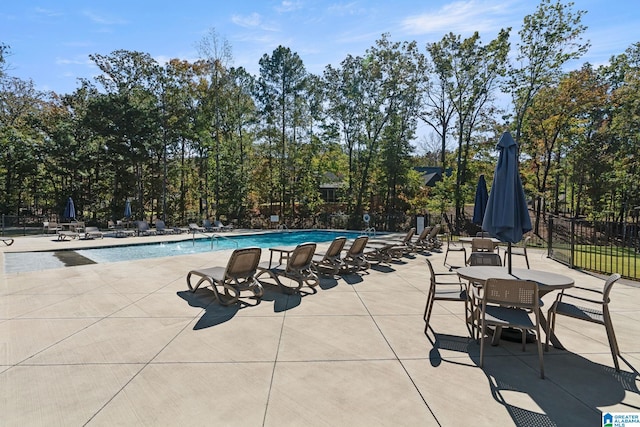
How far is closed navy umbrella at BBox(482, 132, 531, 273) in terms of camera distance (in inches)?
164

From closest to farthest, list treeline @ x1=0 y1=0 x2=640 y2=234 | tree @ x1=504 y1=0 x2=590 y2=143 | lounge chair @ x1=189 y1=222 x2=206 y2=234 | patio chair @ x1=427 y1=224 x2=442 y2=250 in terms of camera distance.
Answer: patio chair @ x1=427 y1=224 x2=442 y2=250, lounge chair @ x1=189 y1=222 x2=206 y2=234, tree @ x1=504 y1=0 x2=590 y2=143, treeline @ x1=0 y1=0 x2=640 y2=234

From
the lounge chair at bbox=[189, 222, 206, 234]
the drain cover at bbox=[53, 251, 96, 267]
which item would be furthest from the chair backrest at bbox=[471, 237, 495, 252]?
the lounge chair at bbox=[189, 222, 206, 234]

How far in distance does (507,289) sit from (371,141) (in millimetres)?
21236

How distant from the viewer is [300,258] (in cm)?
605

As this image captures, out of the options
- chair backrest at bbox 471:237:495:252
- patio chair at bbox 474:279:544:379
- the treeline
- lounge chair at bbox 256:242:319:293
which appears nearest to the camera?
patio chair at bbox 474:279:544:379

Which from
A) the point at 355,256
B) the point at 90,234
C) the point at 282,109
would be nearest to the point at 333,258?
the point at 355,256

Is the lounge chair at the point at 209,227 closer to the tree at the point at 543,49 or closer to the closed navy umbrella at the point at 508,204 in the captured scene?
the closed navy umbrella at the point at 508,204

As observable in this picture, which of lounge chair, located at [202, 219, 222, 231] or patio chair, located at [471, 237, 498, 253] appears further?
lounge chair, located at [202, 219, 222, 231]

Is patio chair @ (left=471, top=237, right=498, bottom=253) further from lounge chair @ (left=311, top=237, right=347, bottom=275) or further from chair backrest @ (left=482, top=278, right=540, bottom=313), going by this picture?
chair backrest @ (left=482, top=278, right=540, bottom=313)

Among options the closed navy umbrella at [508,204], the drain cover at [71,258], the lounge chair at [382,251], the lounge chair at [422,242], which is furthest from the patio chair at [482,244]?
the drain cover at [71,258]

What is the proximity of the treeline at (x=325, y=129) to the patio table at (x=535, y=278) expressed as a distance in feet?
60.4

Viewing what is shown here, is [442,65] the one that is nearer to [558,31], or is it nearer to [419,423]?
[558,31]

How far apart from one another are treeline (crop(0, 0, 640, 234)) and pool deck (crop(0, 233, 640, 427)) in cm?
1802

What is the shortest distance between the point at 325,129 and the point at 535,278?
21.4 meters
